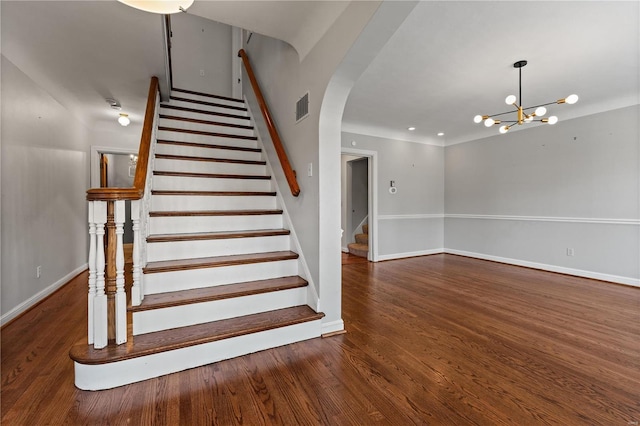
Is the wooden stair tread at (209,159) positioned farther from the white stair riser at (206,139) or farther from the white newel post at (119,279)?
the white newel post at (119,279)

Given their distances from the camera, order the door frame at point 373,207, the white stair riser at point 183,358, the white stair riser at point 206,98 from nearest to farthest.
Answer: the white stair riser at point 183,358
the white stair riser at point 206,98
the door frame at point 373,207

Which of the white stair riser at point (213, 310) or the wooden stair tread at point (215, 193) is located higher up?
the wooden stair tread at point (215, 193)

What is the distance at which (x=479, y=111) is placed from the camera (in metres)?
4.34

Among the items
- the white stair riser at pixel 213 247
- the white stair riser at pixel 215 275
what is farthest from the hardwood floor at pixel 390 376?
the white stair riser at pixel 213 247

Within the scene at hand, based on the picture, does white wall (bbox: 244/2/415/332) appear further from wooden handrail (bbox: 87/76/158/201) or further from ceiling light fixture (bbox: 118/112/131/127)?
ceiling light fixture (bbox: 118/112/131/127)

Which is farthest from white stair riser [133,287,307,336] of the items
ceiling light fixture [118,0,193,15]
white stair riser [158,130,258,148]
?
white stair riser [158,130,258,148]

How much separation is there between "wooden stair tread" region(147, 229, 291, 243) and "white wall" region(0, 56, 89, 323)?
1360 millimetres

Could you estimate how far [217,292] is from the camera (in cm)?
213

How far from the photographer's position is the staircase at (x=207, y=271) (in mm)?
1741

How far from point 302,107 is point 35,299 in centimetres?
327

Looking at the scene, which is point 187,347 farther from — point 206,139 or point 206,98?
point 206,98

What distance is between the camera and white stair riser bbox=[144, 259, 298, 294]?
2.10 meters

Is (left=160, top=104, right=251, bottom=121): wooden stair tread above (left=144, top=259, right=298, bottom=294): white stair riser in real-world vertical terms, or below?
above

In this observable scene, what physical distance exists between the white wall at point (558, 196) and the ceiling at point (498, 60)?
47 cm
